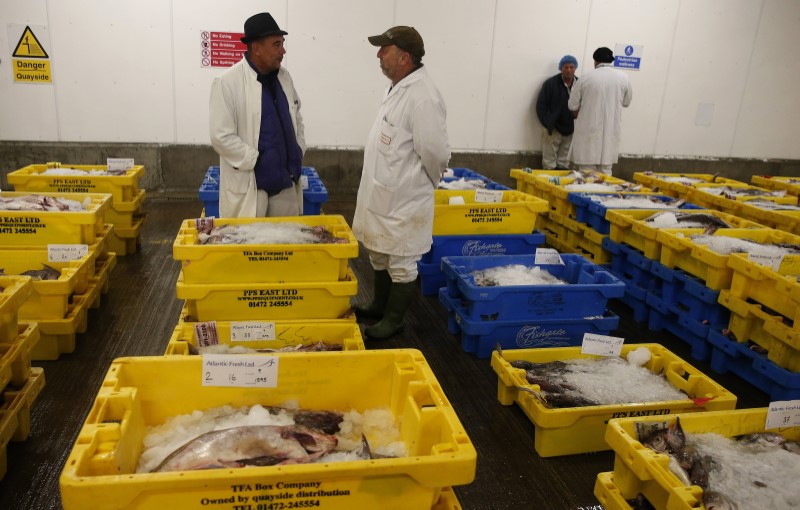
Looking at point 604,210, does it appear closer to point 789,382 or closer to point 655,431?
point 789,382

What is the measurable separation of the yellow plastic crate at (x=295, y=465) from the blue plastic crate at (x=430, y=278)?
2.33 meters

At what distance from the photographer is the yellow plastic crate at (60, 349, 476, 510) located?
1272mm

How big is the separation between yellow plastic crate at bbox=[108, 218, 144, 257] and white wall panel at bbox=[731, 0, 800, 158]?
788 centimetres

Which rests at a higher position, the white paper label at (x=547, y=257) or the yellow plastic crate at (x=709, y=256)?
the yellow plastic crate at (x=709, y=256)

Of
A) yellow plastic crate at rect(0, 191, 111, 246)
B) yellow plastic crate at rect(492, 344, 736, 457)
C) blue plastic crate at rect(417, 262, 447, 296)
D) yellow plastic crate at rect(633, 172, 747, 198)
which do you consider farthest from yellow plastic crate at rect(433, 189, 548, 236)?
yellow plastic crate at rect(0, 191, 111, 246)

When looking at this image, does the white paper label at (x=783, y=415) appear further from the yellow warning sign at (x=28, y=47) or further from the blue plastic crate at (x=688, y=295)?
the yellow warning sign at (x=28, y=47)

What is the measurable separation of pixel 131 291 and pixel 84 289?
2.08 ft

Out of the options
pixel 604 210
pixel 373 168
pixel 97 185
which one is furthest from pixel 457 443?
pixel 97 185

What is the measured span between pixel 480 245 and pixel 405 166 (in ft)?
3.90

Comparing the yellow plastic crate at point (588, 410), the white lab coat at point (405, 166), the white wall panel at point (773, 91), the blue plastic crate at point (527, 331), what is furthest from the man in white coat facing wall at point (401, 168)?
the white wall panel at point (773, 91)

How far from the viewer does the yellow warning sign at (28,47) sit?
20.5 feet

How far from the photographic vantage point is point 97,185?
14.7ft

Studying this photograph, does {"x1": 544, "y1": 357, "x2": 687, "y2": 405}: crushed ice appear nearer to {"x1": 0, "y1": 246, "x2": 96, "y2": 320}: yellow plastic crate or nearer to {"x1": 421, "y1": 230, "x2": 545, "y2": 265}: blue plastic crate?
{"x1": 421, "y1": 230, "x2": 545, "y2": 265}: blue plastic crate

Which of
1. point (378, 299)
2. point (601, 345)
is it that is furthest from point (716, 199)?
point (378, 299)
